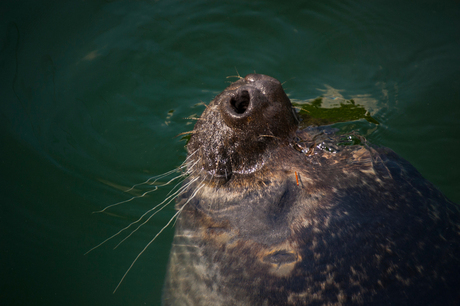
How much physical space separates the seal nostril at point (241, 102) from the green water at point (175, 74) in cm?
229

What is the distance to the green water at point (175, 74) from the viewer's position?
4.54 metres

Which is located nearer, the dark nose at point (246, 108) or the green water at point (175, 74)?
the dark nose at point (246, 108)

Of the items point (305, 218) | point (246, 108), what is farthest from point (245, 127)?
point (305, 218)

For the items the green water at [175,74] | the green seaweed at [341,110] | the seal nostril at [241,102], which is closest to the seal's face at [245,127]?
the seal nostril at [241,102]

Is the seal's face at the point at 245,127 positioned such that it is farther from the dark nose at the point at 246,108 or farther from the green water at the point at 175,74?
the green water at the point at 175,74

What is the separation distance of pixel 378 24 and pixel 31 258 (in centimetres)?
851

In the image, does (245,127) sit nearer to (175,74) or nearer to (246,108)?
(246,108)

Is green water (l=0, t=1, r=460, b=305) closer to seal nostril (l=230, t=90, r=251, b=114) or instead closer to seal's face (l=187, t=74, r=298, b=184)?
seal's face (l=187, t=74, r=298, b=184)

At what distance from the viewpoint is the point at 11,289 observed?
252 inches

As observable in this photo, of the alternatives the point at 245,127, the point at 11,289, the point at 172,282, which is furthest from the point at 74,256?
the point at 245,127

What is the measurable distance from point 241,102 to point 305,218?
108cm

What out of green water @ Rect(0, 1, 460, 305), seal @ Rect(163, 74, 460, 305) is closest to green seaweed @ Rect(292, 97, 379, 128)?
green water @ Rect(0, 1, 460, 305)

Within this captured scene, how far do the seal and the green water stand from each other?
2.02 m

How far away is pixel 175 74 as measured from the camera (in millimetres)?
4840
